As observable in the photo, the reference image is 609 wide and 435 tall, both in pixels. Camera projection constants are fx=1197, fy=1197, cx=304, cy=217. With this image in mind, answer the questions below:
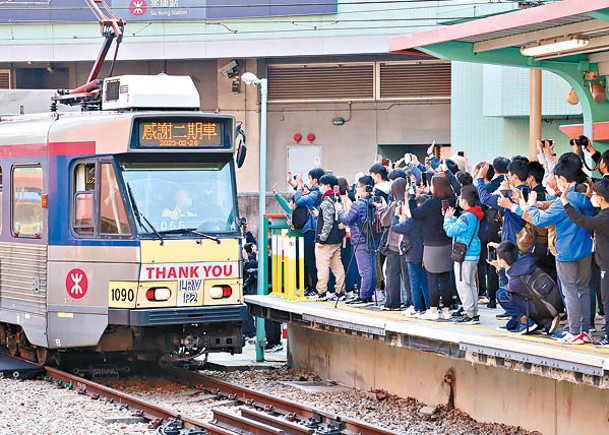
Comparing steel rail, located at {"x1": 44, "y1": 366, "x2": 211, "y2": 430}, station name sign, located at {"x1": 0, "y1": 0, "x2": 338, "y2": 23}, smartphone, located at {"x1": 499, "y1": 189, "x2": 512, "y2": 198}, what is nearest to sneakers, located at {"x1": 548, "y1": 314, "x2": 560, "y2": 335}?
smartphone, located at {"x1": 499, "y1": 189, "x2": 512, "y2": 198}

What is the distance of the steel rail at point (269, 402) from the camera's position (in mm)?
10984

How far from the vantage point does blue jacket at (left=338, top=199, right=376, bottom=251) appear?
14.3 m

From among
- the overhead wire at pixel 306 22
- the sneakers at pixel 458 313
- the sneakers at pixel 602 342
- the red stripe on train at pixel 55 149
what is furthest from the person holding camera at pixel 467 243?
the overhead wire at pixel 306 22

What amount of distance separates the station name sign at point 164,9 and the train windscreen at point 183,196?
15.1 metres

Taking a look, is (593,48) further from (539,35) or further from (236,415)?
(236,415)

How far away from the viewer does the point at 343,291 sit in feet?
49.7

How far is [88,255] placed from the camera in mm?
13625

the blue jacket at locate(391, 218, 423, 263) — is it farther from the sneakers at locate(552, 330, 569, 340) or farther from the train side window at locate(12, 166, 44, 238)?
the train side window at locate(12, 166, 44, 238)

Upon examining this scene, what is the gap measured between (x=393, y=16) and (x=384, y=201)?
1462 centimetres

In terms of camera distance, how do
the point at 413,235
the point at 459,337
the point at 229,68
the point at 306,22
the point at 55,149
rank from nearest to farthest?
the point at 459,337 < the point at 413,235 < the point at 55,149 < the point at 306,22 < the point at 229,68

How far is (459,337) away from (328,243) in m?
3.97

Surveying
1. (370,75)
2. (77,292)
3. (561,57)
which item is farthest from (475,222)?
(370,75)

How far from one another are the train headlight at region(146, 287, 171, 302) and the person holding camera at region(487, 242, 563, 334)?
4.03m

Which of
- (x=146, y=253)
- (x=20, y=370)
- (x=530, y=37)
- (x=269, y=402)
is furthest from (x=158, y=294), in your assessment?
(x=530, y=37)
